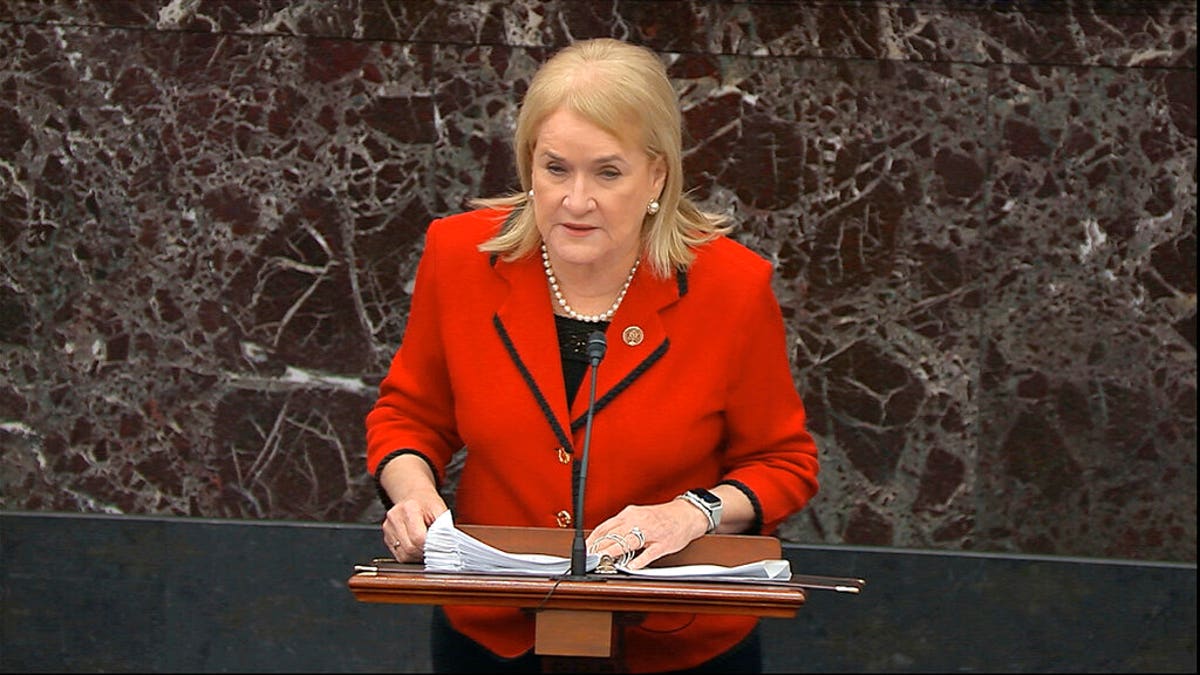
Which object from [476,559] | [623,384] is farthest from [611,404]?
[476,559]

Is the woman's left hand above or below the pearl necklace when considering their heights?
below

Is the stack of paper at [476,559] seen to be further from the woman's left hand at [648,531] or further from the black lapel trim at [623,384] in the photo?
the black lapel trim at [623,384]

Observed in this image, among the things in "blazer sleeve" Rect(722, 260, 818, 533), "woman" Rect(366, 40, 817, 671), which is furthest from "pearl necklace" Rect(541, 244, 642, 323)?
"blazer sleeve" Rect(722, 260, 818, 533)

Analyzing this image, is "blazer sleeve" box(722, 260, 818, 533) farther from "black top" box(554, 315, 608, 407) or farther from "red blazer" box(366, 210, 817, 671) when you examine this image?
"black top" box(554, 315, 608, 407)

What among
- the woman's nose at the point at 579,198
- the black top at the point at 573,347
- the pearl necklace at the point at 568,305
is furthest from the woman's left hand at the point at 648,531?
the woman's nose at the point at 579,198

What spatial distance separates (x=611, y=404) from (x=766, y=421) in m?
0.29

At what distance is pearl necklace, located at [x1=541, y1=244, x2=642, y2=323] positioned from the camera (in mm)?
3150

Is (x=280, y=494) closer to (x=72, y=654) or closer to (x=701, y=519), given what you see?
(x=72, y=654)

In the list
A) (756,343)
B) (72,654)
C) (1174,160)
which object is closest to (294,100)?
(72,654)

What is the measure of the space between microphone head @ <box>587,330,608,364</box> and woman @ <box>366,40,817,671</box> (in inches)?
7.9

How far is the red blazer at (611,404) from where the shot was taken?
3.06 meters

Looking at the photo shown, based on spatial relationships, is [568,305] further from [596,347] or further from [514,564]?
[514,564]

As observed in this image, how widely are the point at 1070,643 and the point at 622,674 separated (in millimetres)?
2215

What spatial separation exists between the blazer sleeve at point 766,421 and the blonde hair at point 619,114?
7.1 inches
